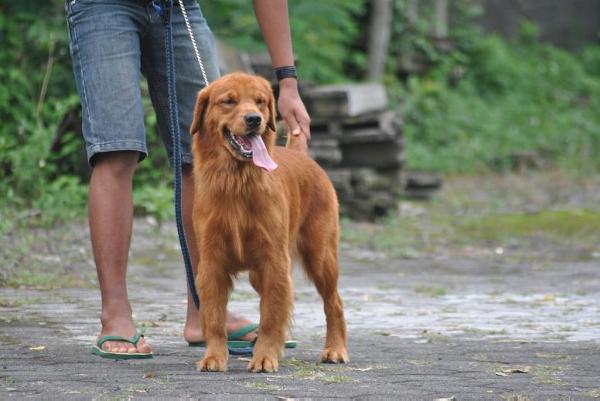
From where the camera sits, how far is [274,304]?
472cm

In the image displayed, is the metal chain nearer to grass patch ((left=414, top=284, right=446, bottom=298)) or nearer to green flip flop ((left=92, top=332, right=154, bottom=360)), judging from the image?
green flip flop ((left=92, top=332, right=154, bottom=360))

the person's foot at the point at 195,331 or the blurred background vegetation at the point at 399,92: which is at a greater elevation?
the blurred background vegetation at the point at 399,92

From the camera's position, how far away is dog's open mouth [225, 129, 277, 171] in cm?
458

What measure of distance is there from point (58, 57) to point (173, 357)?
7.14 m

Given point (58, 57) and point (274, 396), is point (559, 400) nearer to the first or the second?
point (274, 396)

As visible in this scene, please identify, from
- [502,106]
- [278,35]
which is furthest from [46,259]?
[502,106]

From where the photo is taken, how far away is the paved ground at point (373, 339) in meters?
4.17

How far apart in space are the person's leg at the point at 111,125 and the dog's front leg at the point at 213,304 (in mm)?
326

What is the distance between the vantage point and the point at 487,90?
26062mm

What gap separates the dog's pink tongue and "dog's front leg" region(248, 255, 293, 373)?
0.41m

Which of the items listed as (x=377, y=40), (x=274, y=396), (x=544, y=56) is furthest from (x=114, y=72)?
(x=544, y=56)

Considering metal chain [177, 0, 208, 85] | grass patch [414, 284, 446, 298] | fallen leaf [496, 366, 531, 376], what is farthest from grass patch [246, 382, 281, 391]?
grass patch [414, 284, 446, 298]

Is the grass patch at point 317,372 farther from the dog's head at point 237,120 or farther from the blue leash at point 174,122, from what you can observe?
the dog's head at point 237,120

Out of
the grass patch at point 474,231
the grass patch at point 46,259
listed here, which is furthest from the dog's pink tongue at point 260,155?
the grass patch at point 474,231
